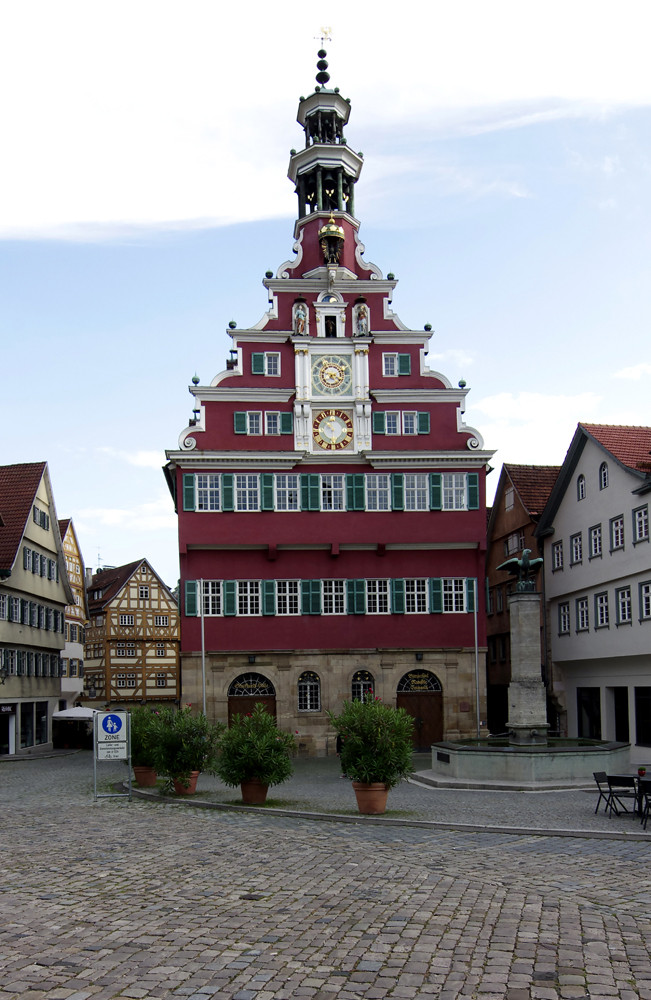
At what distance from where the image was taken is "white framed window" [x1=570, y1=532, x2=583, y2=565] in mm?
38188

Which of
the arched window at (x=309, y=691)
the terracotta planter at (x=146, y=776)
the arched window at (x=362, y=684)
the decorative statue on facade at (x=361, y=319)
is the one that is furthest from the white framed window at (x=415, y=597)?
the terracotta planter at (x=146, y=776)

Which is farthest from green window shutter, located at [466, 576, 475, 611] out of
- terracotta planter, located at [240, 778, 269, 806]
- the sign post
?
terracotta planter, located at [240, 778, 269, 806]

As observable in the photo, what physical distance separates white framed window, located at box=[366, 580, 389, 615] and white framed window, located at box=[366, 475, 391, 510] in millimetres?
2878

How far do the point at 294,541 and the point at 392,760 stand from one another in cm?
1982

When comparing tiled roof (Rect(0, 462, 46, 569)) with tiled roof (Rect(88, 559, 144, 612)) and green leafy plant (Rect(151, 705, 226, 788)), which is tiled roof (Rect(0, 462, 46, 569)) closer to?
green leafy plant (Rect(151, 705, 226, 788))

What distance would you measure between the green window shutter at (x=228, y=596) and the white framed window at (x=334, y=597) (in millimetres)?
3408

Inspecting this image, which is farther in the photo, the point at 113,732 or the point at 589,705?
the point at 589,705

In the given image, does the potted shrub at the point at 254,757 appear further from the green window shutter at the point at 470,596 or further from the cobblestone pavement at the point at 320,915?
the green window shutter at the point at 470,596

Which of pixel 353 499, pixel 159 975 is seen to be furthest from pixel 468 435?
pixel 159 975

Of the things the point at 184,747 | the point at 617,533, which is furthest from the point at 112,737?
the point at 617,533

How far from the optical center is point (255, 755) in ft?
64.2

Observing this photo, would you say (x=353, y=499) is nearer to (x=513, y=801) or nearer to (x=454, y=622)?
(x=454, y=622)

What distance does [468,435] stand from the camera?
130 feet

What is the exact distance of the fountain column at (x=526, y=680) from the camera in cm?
2688
